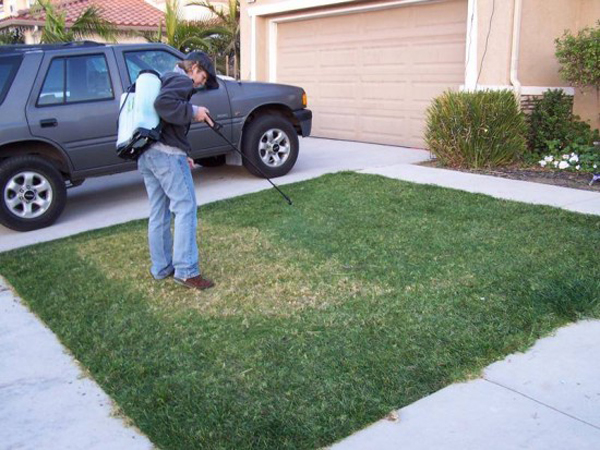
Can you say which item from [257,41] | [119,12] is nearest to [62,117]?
[257,41]

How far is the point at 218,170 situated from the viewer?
980 centimetres

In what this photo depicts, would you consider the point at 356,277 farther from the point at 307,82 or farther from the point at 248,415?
the point at 307,82

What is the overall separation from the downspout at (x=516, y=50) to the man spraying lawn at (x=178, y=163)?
575 cm

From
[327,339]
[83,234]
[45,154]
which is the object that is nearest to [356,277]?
[327,339]

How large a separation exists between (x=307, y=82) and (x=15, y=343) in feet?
32.6

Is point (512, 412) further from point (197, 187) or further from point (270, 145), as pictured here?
point (197, 187)

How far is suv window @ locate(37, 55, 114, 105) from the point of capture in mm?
7207

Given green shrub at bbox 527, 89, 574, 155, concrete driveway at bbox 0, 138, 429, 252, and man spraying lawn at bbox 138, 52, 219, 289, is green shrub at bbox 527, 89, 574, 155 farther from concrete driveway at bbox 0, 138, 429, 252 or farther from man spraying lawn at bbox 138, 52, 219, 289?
man spraying lawn at bbox 138, 52, 219, 289

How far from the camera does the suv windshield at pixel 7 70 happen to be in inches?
275

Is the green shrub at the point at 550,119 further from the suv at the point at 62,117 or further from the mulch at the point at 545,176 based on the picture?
the suv at the point at 62,117

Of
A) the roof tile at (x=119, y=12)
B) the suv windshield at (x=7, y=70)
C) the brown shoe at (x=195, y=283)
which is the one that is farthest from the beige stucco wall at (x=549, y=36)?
the roof tile at (x=119, y=12)

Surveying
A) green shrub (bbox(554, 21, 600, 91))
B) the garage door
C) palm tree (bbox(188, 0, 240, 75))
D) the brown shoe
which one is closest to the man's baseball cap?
the brown shoe

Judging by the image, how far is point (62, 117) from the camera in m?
7.16

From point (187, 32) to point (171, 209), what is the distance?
11.7m
